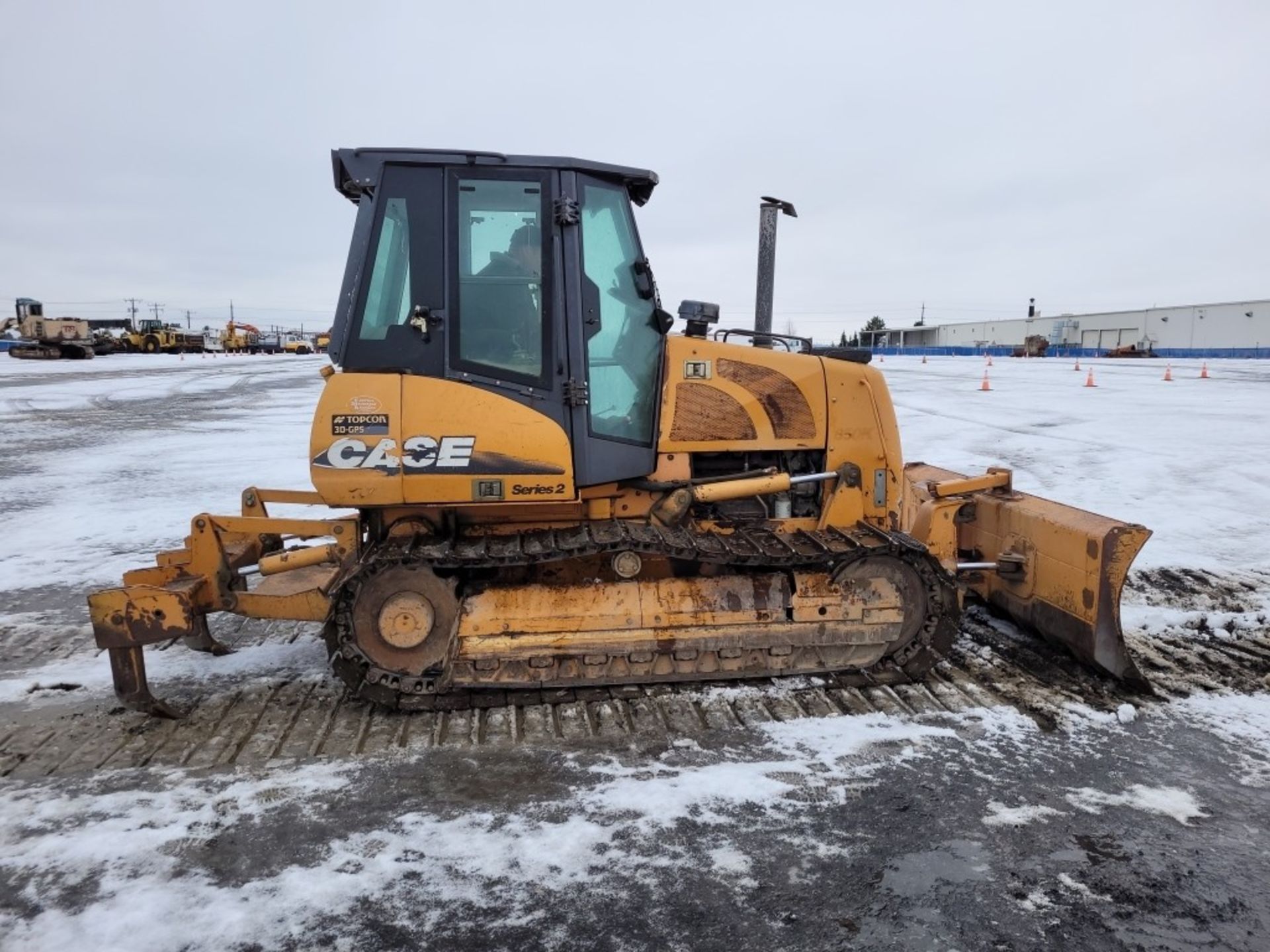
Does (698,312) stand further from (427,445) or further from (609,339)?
(427,445)

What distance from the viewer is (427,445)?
408cm

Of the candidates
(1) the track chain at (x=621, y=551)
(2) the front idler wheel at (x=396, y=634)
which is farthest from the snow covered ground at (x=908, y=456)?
(2) the front idler wheel at (x=396, y=634)

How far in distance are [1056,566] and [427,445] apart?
12.0 ft

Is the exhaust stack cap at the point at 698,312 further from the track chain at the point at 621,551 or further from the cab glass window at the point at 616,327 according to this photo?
the track chain at the point at 621,551

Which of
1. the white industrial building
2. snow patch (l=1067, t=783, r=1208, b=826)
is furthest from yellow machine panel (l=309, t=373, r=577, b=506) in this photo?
the white industrial building

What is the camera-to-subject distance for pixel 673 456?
181 inches

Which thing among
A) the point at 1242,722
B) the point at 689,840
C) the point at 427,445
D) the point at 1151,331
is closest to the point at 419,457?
the point at 427,445

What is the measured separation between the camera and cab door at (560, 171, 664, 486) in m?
4.21

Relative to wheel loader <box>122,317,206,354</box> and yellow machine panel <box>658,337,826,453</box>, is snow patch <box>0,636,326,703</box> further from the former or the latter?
wheel loader <box>122,317,206,354</box>

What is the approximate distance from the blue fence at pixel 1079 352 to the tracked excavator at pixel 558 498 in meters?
50.2

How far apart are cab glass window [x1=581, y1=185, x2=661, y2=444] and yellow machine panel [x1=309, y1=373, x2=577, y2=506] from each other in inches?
14.0

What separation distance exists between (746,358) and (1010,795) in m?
2.55

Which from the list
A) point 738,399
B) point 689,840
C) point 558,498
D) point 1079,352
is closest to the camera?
Result: point 689,840

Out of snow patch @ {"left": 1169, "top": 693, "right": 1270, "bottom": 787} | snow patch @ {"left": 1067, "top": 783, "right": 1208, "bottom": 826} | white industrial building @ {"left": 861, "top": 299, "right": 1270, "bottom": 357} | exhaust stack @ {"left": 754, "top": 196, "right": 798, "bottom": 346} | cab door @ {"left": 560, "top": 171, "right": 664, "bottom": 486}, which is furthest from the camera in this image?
white industrial building @ {"left": 861, "top": 299, "right": 1270, "bottom": 357}
